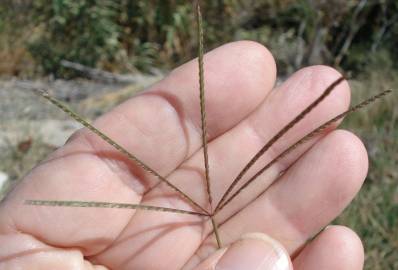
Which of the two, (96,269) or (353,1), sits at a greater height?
(96,269)

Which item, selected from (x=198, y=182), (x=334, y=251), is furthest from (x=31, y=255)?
(x=334, y=251)

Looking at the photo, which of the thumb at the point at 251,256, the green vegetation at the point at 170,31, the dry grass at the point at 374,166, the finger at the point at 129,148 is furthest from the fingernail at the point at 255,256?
the green vegetation at the point at 170,31

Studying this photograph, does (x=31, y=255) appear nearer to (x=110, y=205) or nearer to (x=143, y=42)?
(x=110, y=205)

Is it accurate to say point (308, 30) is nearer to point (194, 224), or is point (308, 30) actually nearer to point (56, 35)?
point (56, 35)

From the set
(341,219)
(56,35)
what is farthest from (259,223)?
(56,35)

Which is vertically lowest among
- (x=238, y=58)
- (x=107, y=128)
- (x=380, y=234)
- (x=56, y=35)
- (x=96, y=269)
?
(x=56, y=35)

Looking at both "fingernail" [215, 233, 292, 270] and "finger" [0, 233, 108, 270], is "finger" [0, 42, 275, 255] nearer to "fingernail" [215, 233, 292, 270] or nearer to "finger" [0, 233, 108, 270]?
"finger" [0, 233, 108, 270]
